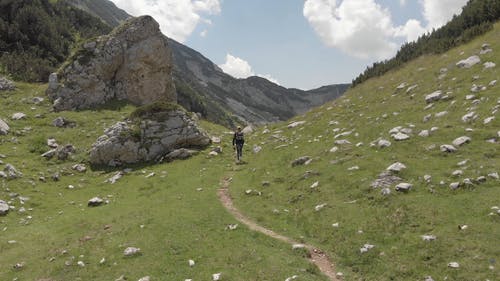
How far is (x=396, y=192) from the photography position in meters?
20.4

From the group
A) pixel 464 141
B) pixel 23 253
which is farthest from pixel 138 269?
pixel 464 141

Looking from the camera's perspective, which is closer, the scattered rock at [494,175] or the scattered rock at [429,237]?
the scattered rock at [429,237]

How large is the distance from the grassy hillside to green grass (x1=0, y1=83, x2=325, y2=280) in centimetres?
249

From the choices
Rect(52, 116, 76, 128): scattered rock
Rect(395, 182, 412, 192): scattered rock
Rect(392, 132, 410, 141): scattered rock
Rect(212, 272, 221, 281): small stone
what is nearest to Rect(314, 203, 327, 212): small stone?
Rect(395, 182, 412, 192): scattered rock

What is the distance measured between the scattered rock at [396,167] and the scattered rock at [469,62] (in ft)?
64.6

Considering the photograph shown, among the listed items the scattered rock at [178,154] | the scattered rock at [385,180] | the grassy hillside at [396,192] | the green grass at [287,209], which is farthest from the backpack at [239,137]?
the scattered rock at [385,180]

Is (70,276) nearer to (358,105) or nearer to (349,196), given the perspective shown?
(349,196)

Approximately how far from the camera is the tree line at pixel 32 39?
205ft

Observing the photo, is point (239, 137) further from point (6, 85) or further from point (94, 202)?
point (6, 85)

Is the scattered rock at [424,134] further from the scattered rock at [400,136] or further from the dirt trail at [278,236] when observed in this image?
the dirt trail at [278,236]

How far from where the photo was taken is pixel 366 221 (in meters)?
18.8

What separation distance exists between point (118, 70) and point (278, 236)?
43198 mm

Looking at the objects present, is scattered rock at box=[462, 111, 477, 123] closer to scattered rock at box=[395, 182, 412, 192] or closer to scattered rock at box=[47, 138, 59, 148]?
scattered rock at box=[395, 182, 412, 192]

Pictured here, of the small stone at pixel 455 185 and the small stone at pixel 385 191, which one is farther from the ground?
the small stone at pixel 455 185
